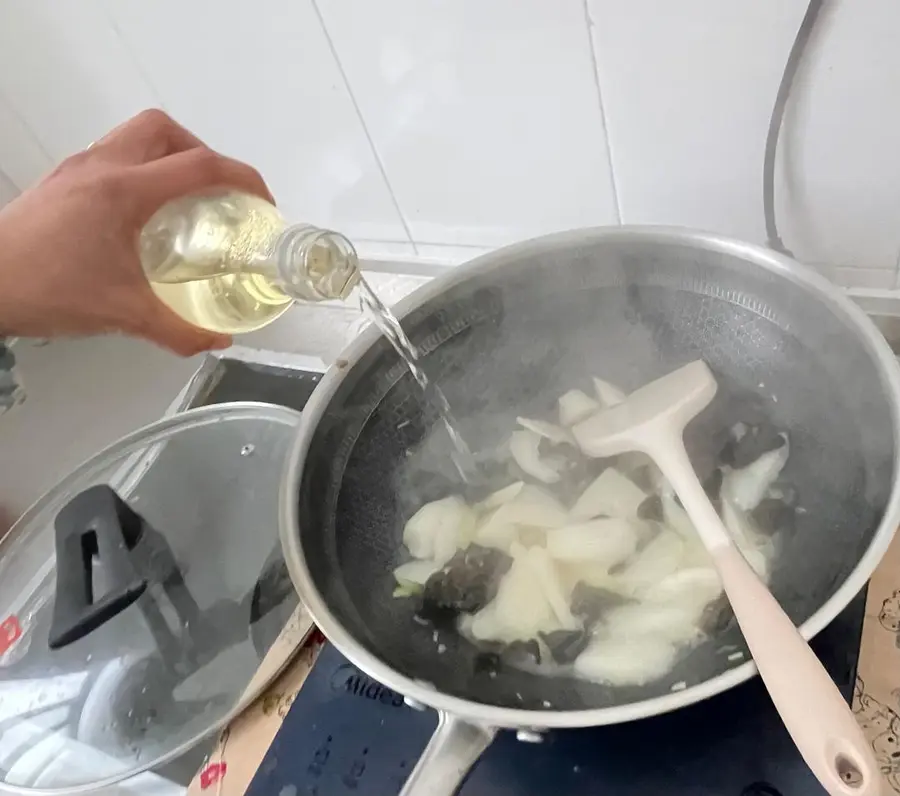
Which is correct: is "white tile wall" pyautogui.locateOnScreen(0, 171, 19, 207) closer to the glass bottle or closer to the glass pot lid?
the glass pot lid

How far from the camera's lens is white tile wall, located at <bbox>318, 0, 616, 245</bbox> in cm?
60

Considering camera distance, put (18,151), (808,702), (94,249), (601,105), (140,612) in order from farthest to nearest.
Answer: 1. (18,151)
2. (140,612)
3. (601,105)
4. (94,249)
5. (808,702)

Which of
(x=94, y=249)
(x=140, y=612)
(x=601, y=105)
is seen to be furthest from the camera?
(x=140, y=612)

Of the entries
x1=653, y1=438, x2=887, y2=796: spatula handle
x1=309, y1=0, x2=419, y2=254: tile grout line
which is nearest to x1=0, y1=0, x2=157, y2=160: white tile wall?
x1=309, y1=0, x2=419, y2=254: tile grout line

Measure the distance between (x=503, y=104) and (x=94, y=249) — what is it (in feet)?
0.98

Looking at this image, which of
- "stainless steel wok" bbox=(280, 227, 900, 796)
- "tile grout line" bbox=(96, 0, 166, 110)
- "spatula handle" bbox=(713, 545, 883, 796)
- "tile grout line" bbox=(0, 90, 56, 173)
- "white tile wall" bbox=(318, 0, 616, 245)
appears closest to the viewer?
"spatula handle" bbox=(713, 545, 883, 796)

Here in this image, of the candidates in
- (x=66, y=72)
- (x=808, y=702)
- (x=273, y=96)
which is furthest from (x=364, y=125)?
(x=808, y=702)

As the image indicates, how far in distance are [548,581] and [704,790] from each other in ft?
0.48

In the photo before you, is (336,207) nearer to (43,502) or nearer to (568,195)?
(568,195)

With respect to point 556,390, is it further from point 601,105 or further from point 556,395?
point 601,105

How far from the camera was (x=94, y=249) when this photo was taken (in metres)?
0.50

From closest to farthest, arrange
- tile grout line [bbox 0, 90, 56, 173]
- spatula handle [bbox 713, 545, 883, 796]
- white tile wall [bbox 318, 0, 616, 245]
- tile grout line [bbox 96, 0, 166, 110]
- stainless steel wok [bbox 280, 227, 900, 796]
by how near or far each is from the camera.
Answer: spatula handle [bbox 713, 545, 883, 796]
stainless steel wok [bbox 280, 227, 900, 796]
white tile wall [bbox 318, 0, 616, 245]
tile grout line [bbox 96, 0, 166, 110]
tile grout line [bbox 0, 90, 56, 173]

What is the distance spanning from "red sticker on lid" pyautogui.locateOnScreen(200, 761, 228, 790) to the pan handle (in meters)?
0.20

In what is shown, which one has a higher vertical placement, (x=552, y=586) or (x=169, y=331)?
(x=169, y=331)
